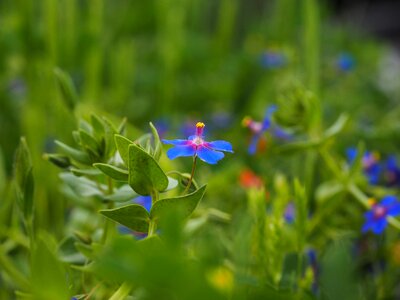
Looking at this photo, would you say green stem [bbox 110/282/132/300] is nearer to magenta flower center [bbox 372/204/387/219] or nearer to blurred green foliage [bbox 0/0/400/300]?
blurred green foliage [bbox 0/0/400/300]

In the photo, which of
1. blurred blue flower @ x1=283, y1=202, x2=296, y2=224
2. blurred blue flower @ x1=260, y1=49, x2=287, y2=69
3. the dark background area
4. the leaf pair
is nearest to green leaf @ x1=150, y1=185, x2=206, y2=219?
the leaf pair

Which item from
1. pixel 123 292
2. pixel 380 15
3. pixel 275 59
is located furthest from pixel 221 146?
pixel 380 15

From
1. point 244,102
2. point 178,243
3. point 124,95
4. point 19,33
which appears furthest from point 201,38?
point 178,243

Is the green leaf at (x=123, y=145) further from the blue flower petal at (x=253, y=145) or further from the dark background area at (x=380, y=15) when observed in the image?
the dark background area at (x=380, y=15)

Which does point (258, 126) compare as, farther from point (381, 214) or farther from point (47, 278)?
point (47, 278)

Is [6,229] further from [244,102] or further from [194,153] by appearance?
[244,102]
